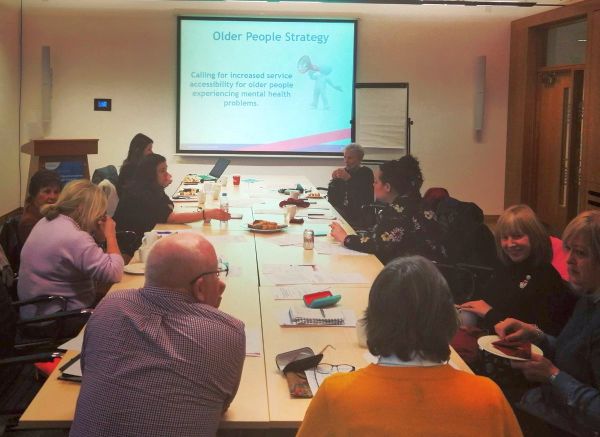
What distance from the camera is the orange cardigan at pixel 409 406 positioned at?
159 cm

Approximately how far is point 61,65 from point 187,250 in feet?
27.1

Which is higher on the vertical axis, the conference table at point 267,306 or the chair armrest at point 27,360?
the conference table at point 267,306

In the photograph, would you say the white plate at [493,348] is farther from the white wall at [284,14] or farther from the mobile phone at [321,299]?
the white wall at [284,14]

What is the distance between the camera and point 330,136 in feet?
32.6

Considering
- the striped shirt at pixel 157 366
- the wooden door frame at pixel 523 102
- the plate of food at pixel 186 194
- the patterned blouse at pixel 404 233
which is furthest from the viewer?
the wooden door frame at pixel 523 102

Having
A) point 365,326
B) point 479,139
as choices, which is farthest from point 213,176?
point 365,326

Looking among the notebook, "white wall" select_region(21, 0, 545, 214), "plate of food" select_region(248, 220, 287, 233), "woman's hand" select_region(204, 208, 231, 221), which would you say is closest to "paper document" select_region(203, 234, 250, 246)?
"plate of food" select_region(248, 220, 287, 233)

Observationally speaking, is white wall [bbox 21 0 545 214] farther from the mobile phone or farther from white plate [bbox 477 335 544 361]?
white plate [bbox 477 335 544 361]

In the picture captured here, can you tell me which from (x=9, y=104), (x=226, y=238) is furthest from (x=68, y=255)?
(x=9, y=104)

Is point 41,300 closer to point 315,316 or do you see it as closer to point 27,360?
point 27,360

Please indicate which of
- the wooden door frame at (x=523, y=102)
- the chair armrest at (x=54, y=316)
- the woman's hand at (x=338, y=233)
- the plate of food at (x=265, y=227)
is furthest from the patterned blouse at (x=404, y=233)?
the wooden door frame at (x=523, y=102)

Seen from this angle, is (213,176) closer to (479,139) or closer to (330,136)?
(330,136)

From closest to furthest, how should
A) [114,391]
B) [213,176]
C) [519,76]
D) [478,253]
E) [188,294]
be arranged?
1. [114,391]
2. [188,294]
3. [478,253]
4. [213,176]
5. [519,76]

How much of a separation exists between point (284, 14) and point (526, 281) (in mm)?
6897
